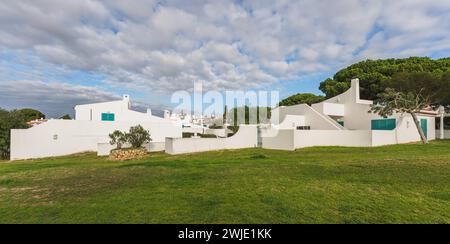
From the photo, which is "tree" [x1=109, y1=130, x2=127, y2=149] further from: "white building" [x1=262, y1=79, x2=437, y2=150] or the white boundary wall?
the white boundary wall

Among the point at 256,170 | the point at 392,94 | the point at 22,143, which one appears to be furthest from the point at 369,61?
the point at 22,143

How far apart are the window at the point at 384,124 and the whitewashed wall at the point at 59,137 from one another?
22955mm

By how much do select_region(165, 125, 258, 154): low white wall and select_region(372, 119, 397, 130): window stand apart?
39.6 ft

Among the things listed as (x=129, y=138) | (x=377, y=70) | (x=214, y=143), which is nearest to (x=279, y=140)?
(x=214, y=143)

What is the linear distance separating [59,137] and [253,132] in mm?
16230

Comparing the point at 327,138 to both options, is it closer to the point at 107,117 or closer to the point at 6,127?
the point at 107,117

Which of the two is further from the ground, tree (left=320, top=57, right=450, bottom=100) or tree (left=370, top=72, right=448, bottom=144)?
tree (left=320, top=57, right=450, bottom=100)

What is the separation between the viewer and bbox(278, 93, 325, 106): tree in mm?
38906

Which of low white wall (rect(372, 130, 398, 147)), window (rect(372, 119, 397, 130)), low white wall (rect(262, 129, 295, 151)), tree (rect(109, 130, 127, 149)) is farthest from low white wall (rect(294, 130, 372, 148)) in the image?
tree (rect(109, 130, 127, 149))

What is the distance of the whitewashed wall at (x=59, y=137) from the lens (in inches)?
786

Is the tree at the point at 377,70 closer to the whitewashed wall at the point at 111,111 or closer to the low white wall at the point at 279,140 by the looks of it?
the low white wall at the point at 279,140

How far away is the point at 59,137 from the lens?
21125 millimetres

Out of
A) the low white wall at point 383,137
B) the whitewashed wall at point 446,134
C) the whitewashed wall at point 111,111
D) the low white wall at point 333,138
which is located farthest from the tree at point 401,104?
the whitewashed wall at point 111,111

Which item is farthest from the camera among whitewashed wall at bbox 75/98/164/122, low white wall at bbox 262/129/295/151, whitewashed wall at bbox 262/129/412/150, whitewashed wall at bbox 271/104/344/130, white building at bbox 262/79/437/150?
whitewashed wall at bbox 75/98/164/122
